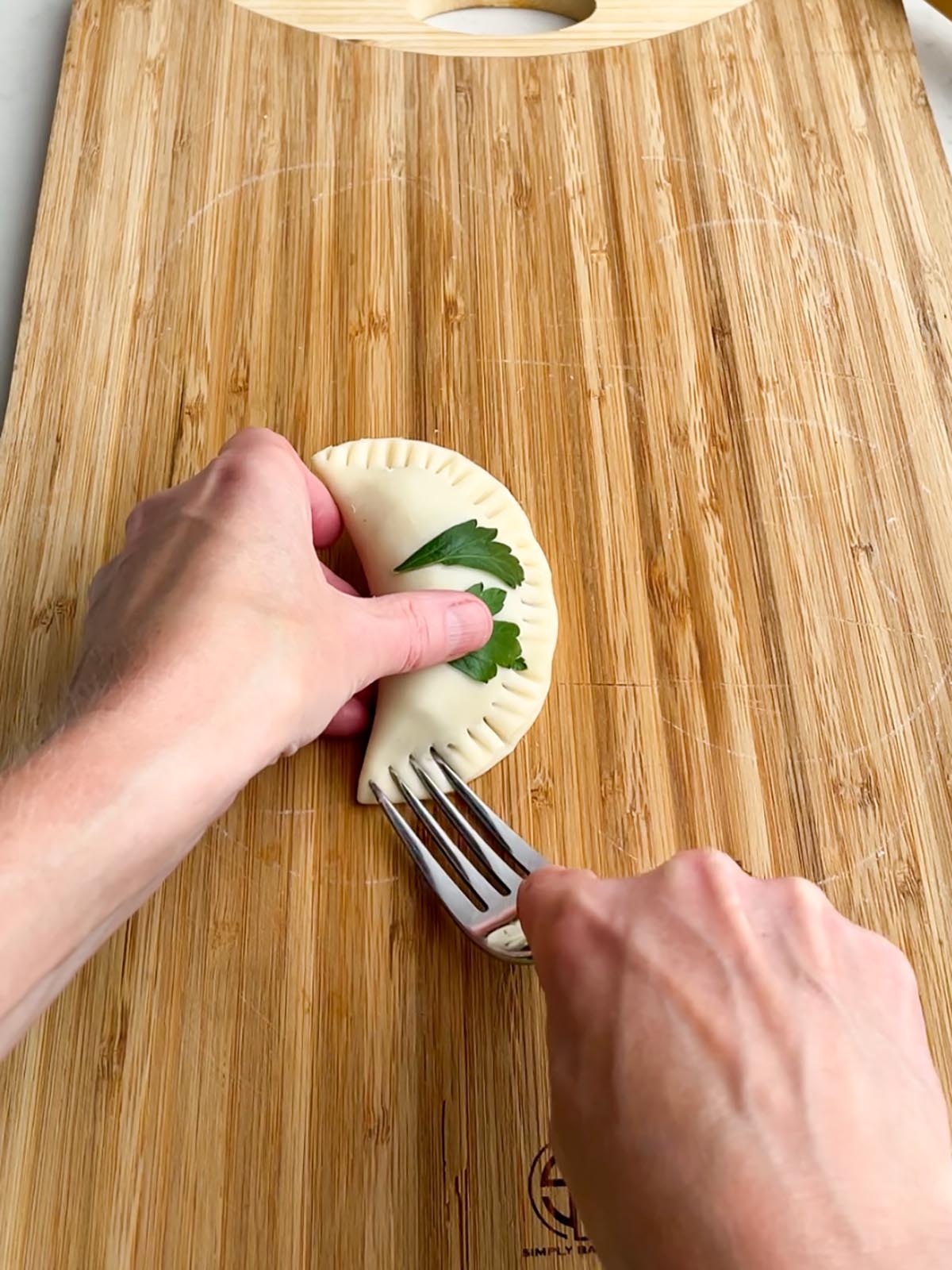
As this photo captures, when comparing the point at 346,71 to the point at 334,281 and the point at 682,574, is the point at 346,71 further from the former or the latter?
the point at 682,574

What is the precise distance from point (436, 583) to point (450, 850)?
289mm

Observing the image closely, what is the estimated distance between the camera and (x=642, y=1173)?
746 millimetres

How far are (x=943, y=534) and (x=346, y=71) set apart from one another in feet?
3.33

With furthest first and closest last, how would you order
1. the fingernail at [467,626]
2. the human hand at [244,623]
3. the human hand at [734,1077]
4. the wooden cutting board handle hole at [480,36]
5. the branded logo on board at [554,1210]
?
1. the wooden cutting board handle hole at [480,36]
2. the fingernail at [467,626]
3. the branded logo on board at [554,1210]
4. the human hand at [244,623]
5. the human hand at [734,1077]

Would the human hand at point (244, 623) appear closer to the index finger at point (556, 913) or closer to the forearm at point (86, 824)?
the forearm at point (86, 824)

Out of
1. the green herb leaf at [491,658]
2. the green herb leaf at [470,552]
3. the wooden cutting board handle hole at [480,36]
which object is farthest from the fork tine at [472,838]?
the wooden cutting board handle hole at [480,36]

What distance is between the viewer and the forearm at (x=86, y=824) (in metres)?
0.75

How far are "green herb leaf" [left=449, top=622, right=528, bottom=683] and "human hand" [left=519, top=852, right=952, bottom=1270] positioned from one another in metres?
0.28

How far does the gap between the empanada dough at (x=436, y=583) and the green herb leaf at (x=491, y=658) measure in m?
0.01

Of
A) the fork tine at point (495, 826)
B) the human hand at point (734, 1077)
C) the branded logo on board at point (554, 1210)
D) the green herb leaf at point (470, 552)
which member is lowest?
the branded logo on board at point (554, 1210)

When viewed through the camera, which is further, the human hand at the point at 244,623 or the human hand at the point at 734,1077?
the human hand at the point at 244,623

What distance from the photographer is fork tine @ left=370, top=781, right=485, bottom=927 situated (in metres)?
1.05

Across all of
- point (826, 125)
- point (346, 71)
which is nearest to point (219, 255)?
point (346, 71)

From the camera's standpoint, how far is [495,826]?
1.09 metres
